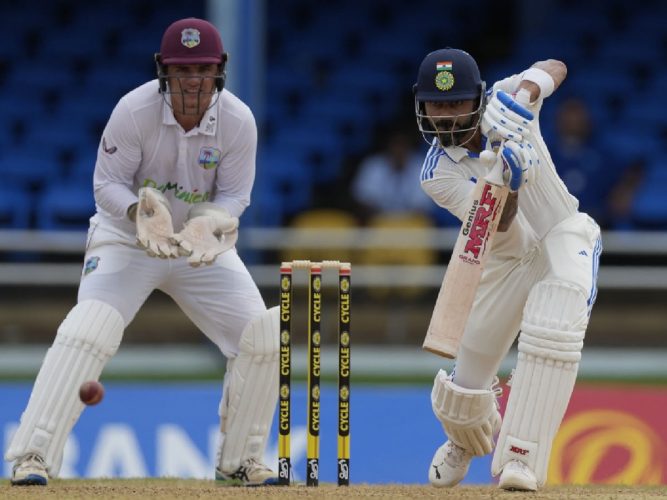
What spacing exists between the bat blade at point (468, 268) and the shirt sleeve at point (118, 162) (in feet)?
4.57

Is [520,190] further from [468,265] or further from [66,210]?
[66,210]

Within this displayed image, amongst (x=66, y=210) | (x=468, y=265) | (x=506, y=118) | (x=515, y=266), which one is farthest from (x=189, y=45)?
(x=66, y=210)

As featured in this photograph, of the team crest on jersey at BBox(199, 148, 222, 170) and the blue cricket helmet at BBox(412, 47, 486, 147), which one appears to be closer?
the blue cricket helmet at BBox(412, 47, 486, 147)

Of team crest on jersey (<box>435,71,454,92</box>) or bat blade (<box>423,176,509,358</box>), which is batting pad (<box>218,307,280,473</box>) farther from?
team crest on jersey (<box>435,71,454,92</box>)

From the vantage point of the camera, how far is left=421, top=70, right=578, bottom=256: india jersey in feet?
20.8

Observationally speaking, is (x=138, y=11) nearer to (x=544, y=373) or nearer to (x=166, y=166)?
(x=166, y=166)

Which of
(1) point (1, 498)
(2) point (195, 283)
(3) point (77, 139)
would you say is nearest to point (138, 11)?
(3) point (77, 139)

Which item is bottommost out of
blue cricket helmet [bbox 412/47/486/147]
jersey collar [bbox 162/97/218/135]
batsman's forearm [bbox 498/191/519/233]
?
Result: batsman's forearm [bbox 498/191/519/233]

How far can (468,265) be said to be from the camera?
20.0 feet

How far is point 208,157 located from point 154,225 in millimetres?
425

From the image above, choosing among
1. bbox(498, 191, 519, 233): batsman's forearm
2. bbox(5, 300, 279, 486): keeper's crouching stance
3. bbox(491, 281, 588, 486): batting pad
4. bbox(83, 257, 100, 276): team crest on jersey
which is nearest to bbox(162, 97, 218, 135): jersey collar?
bbox(83, 257, 100, 276): team crest on jersey

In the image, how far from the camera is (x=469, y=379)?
6.68 metres

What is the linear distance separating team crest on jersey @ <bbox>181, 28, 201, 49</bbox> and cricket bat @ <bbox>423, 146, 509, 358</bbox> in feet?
4.27

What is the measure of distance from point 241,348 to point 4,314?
144 inches
